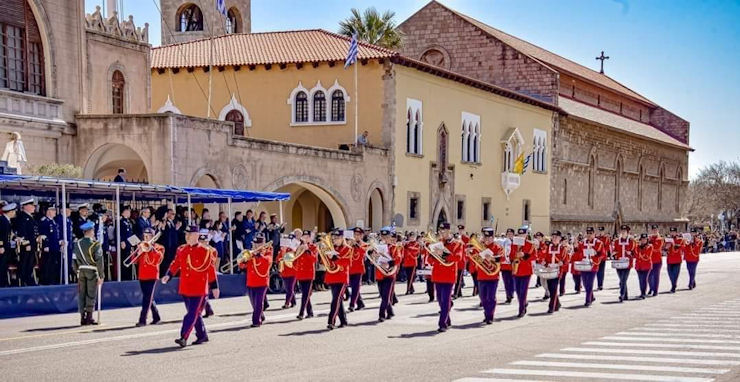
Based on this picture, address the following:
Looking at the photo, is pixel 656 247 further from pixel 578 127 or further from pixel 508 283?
pixel 578 127

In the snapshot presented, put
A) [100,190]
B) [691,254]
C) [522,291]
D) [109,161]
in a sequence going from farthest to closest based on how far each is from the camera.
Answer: [109,161]
[691,254]
[100,190]
[522,291]

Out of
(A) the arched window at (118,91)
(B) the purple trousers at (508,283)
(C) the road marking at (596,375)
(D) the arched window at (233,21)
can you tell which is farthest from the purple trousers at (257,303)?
(D) the arched window at (233,21)

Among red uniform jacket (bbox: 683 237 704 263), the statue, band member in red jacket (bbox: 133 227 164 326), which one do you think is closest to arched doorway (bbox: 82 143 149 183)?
the statue

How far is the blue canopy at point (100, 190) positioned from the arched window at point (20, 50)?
5.39 metres

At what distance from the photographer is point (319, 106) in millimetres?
41688

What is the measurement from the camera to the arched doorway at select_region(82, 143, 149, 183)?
1177 inches

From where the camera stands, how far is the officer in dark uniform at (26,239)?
66.5 ft

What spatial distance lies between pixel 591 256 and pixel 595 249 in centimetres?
154

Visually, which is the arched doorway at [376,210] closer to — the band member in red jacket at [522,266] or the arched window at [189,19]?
the band member in red jacket at [522,266]

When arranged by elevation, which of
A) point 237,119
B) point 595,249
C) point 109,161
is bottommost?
point 595,249

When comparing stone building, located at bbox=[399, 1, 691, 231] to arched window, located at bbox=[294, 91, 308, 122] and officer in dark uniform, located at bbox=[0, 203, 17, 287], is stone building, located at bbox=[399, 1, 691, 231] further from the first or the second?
officer in dark uniform, located at bbox=[0, 203, 17, 287]

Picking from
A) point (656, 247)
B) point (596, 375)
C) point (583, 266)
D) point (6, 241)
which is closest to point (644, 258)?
point (656, 247)

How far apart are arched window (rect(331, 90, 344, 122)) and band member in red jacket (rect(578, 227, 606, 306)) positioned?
649 inches

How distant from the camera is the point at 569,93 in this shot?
6694cm
